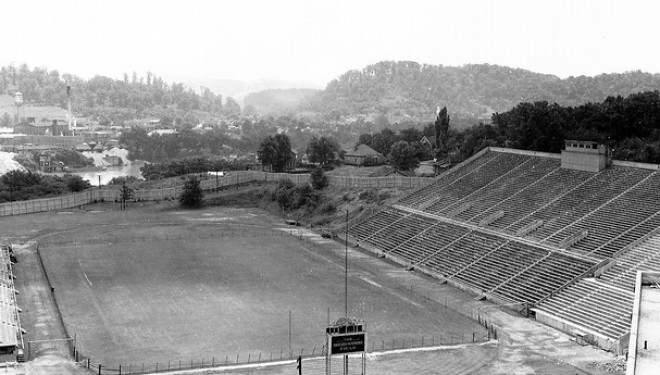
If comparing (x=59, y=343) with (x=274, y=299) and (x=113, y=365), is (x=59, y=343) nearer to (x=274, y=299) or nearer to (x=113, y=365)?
(x=113, y=365)

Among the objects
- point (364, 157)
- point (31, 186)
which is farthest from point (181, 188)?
point (364, 157)

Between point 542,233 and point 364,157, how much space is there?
49989 millimetres

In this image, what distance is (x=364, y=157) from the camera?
98.1m

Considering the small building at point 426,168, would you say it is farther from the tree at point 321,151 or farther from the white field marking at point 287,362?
the white field marking at point 287,362

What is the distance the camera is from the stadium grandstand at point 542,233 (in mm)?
39844

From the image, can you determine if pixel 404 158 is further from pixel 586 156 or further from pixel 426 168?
pixel 586 156

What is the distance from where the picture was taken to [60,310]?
135 feet

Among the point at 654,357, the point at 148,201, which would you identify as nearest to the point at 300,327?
the point at 654,357

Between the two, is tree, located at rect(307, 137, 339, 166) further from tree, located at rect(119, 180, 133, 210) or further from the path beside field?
the path beside field

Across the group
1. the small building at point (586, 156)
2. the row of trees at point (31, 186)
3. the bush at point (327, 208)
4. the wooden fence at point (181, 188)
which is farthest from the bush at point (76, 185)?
the small building at point (586, 156)

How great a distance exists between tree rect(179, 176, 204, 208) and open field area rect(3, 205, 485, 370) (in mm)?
11665

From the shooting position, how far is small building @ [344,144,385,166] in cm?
9762

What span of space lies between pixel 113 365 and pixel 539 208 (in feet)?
103

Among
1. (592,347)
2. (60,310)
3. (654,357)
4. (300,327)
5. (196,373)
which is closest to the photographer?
Answer: (654,357)
